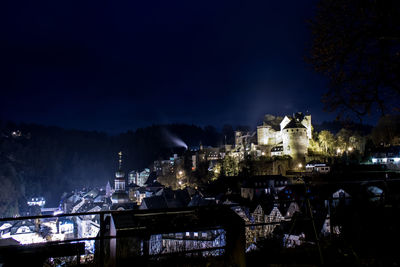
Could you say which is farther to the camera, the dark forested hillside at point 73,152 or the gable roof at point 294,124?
the dark forested hillside at point 73,152

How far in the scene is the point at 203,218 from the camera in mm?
4059

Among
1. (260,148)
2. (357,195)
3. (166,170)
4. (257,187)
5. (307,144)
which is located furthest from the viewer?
(166,170)

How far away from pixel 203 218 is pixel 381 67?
18.7 feet

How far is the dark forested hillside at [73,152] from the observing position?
8756cm

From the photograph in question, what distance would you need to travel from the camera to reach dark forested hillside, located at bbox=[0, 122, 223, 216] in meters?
87.6

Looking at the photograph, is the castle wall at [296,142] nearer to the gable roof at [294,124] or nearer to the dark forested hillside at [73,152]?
the gable roof at [294,124]

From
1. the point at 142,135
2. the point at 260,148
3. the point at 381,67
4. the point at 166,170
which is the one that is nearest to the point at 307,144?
the point at 260,148

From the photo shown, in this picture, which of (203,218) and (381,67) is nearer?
(203,218)

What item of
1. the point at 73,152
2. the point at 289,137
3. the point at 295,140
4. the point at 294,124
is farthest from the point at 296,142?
the point at 73,152

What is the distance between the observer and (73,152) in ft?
379

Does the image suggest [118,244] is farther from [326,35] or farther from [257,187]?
[257,187]

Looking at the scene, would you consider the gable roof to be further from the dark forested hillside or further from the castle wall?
the dark forested hillside

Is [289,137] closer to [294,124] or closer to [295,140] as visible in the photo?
[295,140]

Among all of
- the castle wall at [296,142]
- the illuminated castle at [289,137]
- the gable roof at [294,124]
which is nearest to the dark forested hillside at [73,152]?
the illuminated castle at [289,137]
